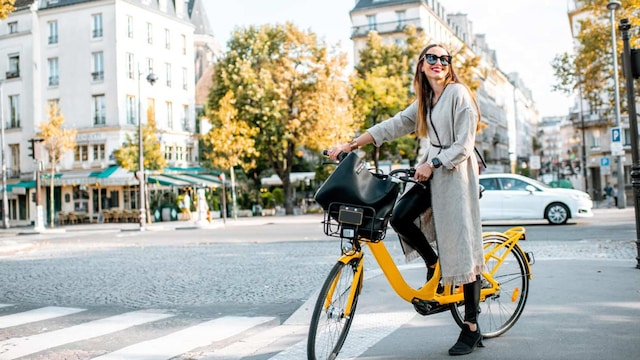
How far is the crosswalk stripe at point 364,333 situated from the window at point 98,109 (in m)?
42.8

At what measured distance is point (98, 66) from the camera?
150 feet

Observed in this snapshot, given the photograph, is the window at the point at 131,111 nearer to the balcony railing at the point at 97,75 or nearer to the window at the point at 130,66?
the window at the point at 130,66

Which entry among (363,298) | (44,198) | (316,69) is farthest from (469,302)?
(44,198)

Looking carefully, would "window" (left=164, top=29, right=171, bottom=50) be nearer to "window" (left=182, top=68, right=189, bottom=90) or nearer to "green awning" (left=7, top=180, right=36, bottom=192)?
"window" (left=182, top=68, right=189, bottom=90)

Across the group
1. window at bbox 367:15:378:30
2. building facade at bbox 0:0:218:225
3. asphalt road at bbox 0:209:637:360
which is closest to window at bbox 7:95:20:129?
building facade at bbox 0:0:218:225

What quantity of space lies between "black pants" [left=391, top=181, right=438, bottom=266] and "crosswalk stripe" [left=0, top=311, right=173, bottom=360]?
2.97m

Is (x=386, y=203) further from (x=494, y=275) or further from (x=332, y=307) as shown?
(x=494, y=275)

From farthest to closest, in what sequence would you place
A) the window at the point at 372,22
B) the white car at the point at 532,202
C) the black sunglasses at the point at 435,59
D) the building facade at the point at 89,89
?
1. the window at the point at 372,22
2. the building facade at the point at 89,89
3. the white car at the point at 532,202
4. the black sunglasses at the point at 435,59

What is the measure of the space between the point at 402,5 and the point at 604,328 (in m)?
59.5

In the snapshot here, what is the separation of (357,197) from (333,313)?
710mm

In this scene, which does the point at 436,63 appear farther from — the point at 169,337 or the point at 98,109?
the point at 98,109

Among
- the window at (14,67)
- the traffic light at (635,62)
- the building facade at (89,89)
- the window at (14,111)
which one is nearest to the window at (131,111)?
the building facade at (89,89)

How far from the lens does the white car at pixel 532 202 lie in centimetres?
1925

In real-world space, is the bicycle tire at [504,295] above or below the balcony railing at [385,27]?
below
